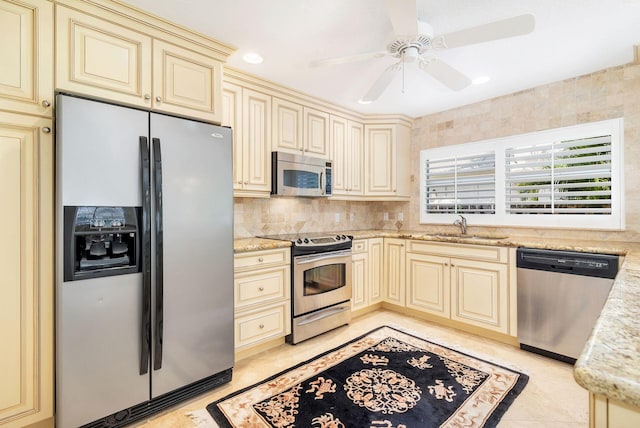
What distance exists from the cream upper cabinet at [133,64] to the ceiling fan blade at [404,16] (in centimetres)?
128

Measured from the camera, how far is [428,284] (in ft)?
11.0

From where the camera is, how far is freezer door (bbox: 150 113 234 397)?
6.11 feet

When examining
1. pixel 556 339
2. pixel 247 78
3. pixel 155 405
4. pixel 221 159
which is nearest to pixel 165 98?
pixel 221 159

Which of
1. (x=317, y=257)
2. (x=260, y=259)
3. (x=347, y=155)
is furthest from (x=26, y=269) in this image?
(x=347, y=155)

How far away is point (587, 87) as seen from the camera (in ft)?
9.22

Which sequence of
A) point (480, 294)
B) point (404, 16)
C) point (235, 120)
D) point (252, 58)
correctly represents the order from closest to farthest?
point (404, 16) < point (252, 58) < point (235, 120) < point (480, 294)

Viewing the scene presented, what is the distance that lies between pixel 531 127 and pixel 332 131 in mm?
2053

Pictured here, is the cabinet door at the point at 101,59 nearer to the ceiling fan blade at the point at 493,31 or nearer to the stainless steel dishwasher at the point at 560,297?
the ceiling fan blade at the point at 493,31

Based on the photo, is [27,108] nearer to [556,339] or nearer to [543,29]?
[543,29]

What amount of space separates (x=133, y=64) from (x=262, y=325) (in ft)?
6.78

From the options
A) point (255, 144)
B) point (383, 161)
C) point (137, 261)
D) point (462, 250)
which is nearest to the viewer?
point (137, 261)

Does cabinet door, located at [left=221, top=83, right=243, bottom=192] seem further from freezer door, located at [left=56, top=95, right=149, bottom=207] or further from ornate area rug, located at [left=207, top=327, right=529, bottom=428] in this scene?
ornate area rug, located at [left=207, top=327, right=529, bottom=428]

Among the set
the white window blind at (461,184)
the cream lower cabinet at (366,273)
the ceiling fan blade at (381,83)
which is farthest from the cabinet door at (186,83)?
the white window blind at (461,184)

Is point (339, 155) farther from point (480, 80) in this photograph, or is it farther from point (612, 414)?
point (612, 414)
